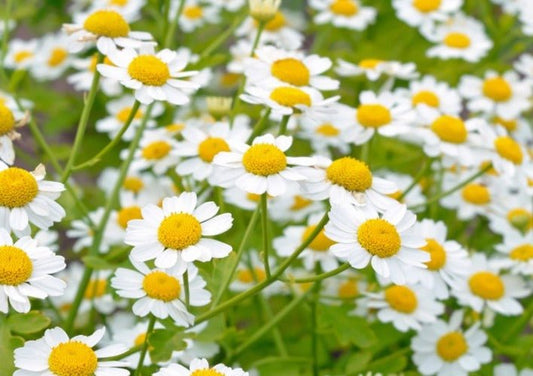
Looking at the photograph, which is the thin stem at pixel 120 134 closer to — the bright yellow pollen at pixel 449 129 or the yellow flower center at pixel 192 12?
the bright yellow pollen at pixel 449 129

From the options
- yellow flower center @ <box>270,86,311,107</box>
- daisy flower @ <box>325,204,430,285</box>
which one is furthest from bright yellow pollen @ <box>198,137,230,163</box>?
daisy flower @ <box>325,204,430,285</box>

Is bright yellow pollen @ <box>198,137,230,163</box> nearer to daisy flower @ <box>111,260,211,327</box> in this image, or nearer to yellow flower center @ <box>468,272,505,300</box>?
daisy flower @ <box>111,260,211,327</box>

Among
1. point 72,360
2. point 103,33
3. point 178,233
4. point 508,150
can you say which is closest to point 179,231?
point 178,233

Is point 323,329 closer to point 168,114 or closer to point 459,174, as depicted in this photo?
point 459,174

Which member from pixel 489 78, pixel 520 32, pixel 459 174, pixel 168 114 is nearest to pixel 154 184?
pixel 168 114

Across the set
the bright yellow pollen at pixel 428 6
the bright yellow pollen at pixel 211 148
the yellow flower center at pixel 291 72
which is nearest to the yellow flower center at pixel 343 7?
the bright yellow pollen at pixel 428 6
